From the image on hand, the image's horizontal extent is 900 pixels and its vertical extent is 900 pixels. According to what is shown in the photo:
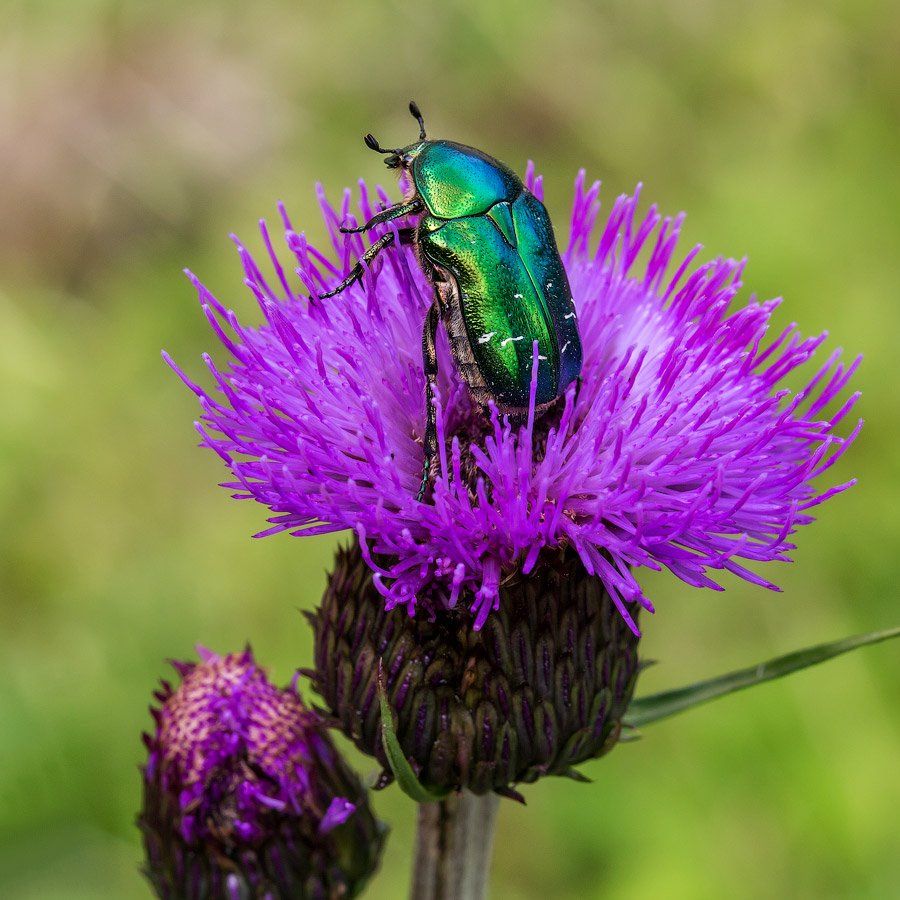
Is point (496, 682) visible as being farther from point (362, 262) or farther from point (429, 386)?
point (362, 262)

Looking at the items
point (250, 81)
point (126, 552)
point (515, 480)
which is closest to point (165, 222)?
point (250, 81)

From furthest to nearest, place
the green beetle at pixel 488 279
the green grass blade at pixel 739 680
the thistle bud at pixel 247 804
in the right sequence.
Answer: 1. the thistle bud at pixel 247 804
2. the green beetle at pixel 488 279
3. the green grass blade at pixel 739 680

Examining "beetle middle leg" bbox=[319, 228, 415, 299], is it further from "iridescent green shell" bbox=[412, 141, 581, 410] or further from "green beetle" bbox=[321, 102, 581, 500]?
"iridescent green shell" bbox=[412, 141, 581, 410]

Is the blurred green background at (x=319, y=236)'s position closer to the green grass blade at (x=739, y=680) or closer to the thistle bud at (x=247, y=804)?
the thistle bud at (x=247, y=804)

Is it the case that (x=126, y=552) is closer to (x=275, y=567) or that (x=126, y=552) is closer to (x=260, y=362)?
(x=275, y=567)

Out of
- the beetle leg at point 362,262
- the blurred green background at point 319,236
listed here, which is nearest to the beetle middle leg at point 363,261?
the beetle leg at point 362,262

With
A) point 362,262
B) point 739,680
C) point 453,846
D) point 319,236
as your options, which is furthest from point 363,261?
point 319,236
